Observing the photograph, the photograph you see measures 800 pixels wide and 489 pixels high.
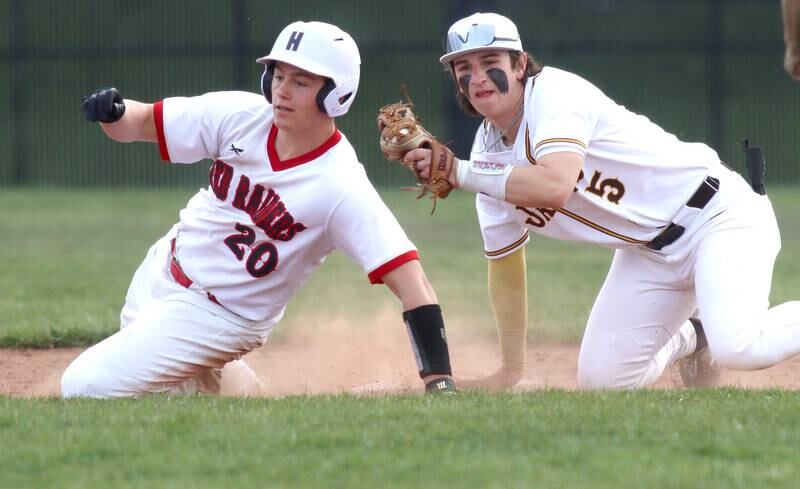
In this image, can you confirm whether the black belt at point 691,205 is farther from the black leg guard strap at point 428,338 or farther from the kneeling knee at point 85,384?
the kneeling knee at point 85,384

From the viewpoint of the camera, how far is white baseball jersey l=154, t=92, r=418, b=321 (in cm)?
604

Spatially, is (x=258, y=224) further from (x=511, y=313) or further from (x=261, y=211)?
(x=511, y=313)

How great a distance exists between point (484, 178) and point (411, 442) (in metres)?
1.59

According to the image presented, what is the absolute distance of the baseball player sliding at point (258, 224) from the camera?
603 cm

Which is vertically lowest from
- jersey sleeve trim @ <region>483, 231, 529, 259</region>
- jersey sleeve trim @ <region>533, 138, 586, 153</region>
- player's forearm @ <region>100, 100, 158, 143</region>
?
jersey sleeve trim @ <region>483, 231, 529, 259</region>

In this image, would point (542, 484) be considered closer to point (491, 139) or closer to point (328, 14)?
point (491, 139)

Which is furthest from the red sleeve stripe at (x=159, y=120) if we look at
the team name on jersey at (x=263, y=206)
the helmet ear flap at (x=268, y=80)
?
the helmet ear flap at (x=268, y=80)

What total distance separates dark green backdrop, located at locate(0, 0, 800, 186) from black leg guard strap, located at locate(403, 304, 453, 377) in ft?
53.3

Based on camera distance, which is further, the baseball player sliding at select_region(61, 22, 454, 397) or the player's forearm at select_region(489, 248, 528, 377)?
the player's forearm at select_region(489, 248, 528, 377)

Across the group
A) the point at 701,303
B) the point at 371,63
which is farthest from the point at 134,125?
the point at 371,63

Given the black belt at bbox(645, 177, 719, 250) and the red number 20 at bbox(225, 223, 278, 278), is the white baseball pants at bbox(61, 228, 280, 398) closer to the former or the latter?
the red number 20 at bbox(225, 223, 278, 278)

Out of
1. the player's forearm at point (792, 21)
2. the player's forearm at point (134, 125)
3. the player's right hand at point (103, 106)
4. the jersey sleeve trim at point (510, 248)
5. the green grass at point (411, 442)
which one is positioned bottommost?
the jersey sleeve trim at point (510, 248)

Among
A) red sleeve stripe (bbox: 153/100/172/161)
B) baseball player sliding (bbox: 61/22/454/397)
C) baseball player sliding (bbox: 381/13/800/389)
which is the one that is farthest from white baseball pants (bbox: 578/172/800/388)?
red sleeve stripe (bbox: 153/100/172/161)

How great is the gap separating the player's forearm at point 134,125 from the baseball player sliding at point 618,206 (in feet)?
4.15
